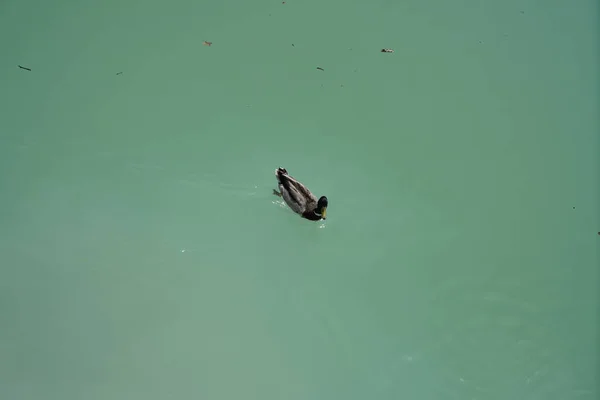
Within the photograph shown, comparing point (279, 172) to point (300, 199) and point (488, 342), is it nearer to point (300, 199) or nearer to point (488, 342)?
point (300, 199)

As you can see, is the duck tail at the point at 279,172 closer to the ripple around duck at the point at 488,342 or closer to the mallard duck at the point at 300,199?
the mallard duck at the point at 300,199

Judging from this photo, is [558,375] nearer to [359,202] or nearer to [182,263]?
[359,202]

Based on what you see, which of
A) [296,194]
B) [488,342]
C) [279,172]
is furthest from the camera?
[279,172]

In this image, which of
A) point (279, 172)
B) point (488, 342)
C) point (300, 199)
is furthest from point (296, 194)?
point (488, 342)

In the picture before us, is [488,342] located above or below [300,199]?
below

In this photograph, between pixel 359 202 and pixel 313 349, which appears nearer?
pixel 313 349

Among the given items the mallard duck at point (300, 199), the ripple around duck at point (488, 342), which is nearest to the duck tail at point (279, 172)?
the mallard duck at point (300, 199)

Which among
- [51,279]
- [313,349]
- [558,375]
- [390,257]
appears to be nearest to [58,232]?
[51,279]

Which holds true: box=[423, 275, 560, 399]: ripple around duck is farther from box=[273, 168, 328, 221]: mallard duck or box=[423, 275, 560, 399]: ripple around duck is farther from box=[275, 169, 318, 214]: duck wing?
box=[275, 169, 318, 214]: duck wing
